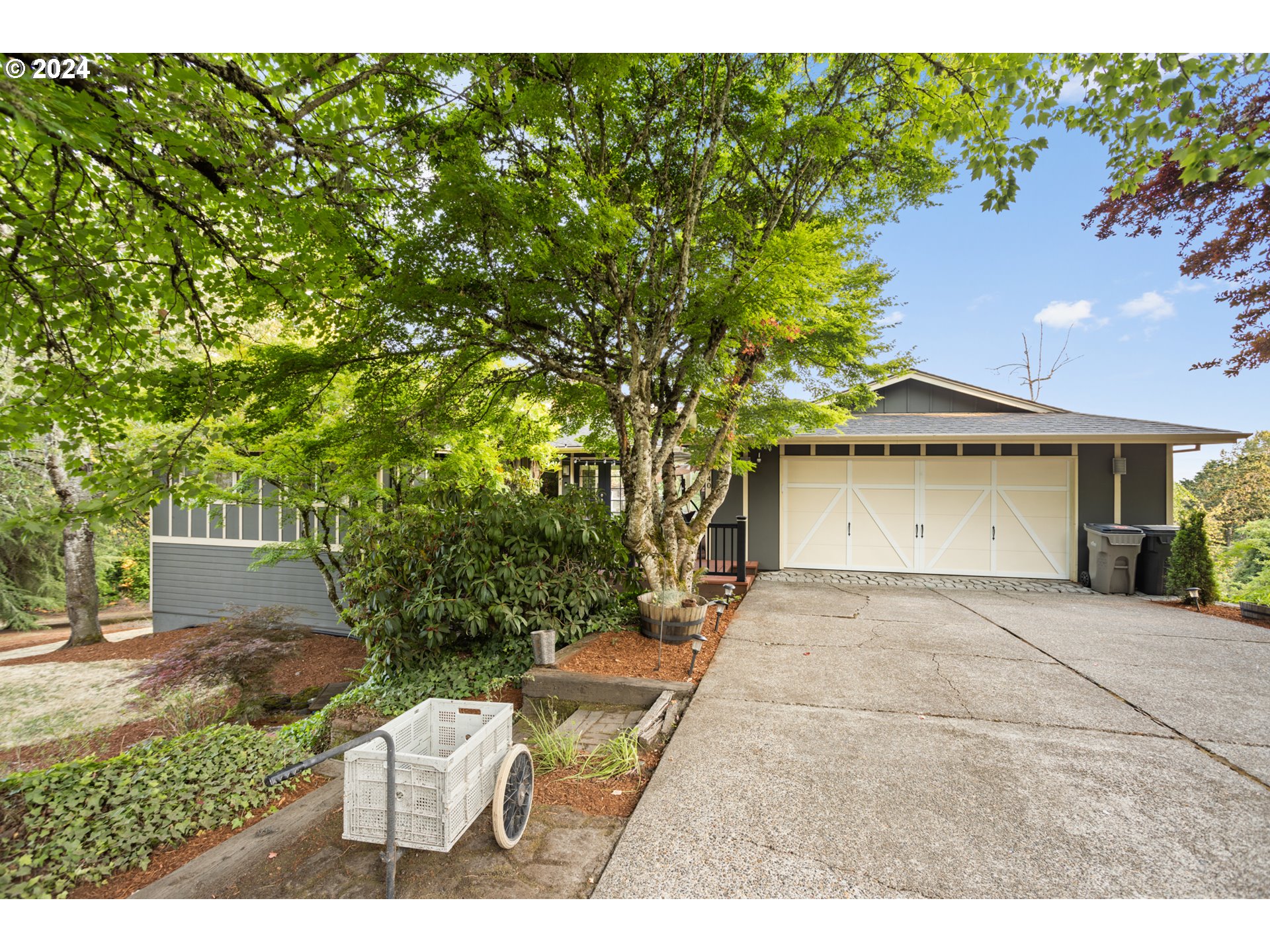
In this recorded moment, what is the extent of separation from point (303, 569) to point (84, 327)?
615cm

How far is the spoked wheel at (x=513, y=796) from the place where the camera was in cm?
184

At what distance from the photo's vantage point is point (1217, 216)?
7324 millimetres

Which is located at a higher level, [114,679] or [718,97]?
[718,97]

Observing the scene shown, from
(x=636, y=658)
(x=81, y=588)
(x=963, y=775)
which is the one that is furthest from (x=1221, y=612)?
(x=81, y=588)

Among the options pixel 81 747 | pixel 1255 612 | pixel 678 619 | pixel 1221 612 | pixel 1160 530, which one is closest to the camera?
pixel 678 619

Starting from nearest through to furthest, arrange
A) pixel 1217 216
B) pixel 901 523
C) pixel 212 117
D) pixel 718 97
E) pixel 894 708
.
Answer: pixel 212 117 < pixel 894 708 < pixel 718 97 < pixel 1217 216 < pixel 901 523

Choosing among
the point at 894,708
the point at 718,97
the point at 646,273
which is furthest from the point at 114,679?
the point at 718,97

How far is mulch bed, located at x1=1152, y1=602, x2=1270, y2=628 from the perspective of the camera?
5312 millimetres

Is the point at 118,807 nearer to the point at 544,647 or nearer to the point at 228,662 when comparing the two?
the point at 544,647

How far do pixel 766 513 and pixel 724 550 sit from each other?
134 centimetres

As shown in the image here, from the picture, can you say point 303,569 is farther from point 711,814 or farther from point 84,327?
point 711,814

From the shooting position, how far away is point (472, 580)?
4.06m

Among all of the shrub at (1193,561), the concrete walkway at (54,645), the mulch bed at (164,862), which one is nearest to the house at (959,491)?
the shrub at (1193,561)

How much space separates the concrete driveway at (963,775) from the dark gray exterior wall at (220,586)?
7.39 meters
